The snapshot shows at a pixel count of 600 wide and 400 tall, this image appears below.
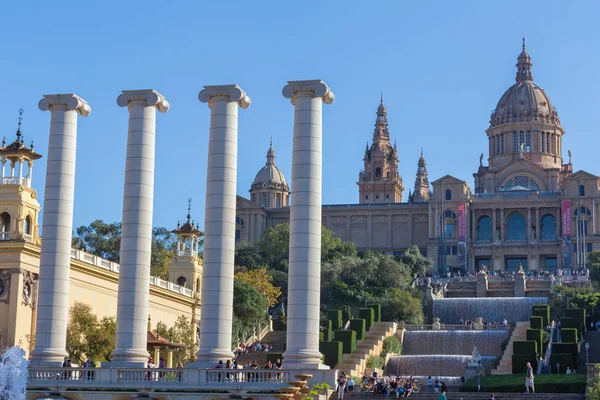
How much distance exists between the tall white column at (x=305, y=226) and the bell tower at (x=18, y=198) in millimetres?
23652

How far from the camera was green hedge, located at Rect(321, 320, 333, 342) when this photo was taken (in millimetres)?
79450

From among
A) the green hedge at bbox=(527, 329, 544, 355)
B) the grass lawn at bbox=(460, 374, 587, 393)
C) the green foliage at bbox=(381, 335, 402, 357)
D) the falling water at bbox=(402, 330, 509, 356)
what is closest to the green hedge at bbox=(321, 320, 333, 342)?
the green foliage at bbox=(381, 335, 402, 357)

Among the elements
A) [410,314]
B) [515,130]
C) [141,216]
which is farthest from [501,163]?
[141,216]

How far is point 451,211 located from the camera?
14638 centimetres

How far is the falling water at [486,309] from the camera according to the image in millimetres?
101312

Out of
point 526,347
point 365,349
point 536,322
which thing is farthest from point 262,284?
point 526,347

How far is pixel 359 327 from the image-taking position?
265 ft

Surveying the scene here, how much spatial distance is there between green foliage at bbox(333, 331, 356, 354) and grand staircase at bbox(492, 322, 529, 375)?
907 centimetres

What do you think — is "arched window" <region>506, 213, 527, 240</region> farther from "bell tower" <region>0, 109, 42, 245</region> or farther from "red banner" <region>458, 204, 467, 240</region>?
"bell tower" <region>0, 109, 42, 245</region>

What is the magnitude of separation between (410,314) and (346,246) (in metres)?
32.7

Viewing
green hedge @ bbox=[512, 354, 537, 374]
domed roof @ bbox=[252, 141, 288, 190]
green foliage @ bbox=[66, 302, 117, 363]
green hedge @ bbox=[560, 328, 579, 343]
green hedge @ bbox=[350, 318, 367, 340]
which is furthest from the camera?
domed roof @ bbox=[252, 141, 288, 190]

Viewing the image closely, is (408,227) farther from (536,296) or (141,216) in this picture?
(141,216)

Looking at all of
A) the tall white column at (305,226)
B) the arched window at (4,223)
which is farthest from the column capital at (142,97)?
the arched window at (4,223)

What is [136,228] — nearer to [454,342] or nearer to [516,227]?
[454,342]
